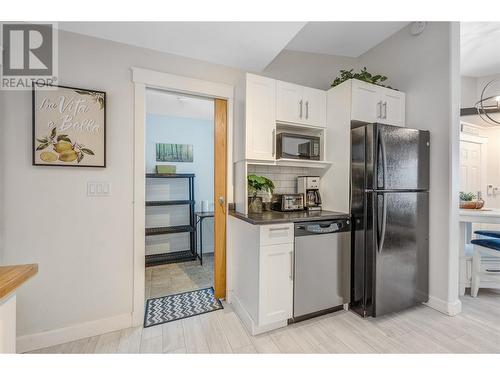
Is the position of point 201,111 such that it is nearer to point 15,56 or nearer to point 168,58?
point 168,58

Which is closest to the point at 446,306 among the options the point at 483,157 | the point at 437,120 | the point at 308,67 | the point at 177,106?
the point at 437,120

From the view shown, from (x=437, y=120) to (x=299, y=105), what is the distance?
4.28 ft

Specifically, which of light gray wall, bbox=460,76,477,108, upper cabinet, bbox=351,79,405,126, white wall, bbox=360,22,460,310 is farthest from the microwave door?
light gray wall, bbox=460,76,477,108

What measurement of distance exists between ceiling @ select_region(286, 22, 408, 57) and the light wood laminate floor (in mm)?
2803

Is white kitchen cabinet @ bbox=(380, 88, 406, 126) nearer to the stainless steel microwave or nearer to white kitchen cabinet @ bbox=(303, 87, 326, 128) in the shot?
white kitchen cabinet @ bbox=(303, 87, 326, 128)

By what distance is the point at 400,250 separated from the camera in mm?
2000

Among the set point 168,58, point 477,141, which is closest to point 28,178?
point 168,58

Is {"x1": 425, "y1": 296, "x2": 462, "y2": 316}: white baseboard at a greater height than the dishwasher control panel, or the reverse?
the dishwasher control panel

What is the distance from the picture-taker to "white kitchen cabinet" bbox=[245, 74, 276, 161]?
198 centimetres

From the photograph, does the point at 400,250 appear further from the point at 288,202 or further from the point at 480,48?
the point at 480,48

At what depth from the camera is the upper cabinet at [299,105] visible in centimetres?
211
